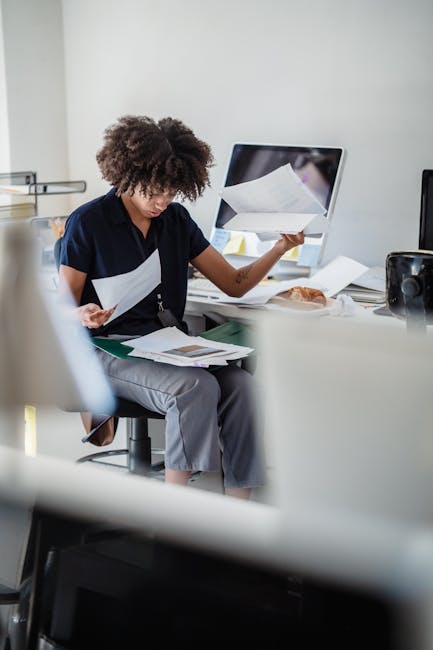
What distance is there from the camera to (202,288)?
2.67 metres

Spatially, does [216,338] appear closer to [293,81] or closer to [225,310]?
[225,310]

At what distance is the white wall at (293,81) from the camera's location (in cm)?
273

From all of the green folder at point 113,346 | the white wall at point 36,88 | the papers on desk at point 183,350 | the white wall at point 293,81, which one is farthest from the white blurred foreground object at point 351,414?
the white wall at point 36,88

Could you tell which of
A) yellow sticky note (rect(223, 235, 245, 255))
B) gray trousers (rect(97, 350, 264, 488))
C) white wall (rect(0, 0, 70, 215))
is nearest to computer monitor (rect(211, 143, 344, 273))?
yellow sticky note (rect(223, 235, 245, 255))

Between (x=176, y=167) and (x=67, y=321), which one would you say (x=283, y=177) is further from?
(x=67, y=321)

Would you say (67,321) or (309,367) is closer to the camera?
(309,367)

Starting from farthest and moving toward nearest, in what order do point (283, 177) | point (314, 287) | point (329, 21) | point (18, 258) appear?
point (329, 21), point (314, 287), point (283, 177), point (18, 258)

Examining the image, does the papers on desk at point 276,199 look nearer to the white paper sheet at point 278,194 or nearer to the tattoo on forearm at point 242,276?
the white paper sheet at point 278,194

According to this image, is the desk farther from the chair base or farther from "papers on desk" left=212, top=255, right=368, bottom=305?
the chair base

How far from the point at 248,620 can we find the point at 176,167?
1.68 m

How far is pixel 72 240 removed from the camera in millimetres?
2203

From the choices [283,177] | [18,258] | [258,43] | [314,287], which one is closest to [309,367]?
[18,258]

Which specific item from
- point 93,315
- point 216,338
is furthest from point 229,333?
point 93,315

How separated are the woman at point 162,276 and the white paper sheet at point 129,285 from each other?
27 mm
